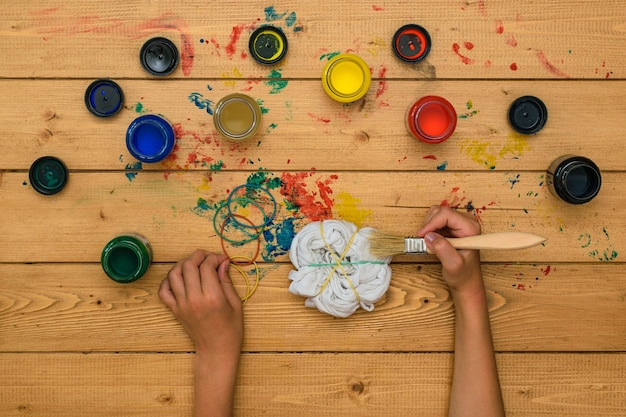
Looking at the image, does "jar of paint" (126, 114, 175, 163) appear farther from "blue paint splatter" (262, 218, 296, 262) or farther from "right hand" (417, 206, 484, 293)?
"right hand" (417, 206, 484, 293)

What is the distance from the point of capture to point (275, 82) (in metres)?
1.34

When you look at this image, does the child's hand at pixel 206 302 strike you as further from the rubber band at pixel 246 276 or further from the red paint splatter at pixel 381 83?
the red paint splatter at pixel 381 83

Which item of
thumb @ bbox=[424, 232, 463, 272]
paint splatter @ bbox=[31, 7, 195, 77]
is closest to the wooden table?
paint splatter @ bbox=[31, 7, 195, 77]

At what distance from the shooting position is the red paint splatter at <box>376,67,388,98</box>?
1.34m

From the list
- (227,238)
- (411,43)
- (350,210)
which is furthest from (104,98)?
(411,43)

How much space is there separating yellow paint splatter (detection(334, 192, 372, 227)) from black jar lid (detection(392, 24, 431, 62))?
377 mm

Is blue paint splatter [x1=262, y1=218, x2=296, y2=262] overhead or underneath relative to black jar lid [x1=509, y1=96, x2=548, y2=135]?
underneath

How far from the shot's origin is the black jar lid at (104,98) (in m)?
1.32

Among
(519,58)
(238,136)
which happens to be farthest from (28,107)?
(519,58)

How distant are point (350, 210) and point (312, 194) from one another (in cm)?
11

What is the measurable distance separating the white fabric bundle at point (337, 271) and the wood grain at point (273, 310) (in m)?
0.08

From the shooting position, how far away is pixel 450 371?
53.6 inches

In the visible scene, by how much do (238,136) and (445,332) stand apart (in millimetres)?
726

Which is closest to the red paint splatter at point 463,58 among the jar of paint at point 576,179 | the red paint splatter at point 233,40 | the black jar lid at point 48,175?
the jar of paint at point 576,179
